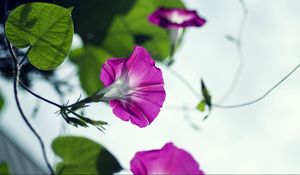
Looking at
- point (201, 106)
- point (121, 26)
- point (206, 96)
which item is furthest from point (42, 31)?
point (121, 26)

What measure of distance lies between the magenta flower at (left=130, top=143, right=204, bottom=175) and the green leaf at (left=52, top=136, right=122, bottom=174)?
343 mm

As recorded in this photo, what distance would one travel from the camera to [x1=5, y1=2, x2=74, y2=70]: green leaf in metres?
0.58

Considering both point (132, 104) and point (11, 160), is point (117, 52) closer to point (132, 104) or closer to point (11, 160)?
point (132, 104)

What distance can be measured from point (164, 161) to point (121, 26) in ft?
2.89

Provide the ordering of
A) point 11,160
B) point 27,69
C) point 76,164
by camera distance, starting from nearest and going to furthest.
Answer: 1. point 76,164
2. point 27,69
3. point 11,160

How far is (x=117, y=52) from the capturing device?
1462 millimetres

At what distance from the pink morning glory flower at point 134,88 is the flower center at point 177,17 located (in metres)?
0.52

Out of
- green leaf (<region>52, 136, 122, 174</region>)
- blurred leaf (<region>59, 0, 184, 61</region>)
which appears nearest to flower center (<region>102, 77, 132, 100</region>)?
green leaf (<region>52, 136, 122, 174</region>)

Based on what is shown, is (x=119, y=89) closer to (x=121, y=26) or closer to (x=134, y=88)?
(x=134, y=88)

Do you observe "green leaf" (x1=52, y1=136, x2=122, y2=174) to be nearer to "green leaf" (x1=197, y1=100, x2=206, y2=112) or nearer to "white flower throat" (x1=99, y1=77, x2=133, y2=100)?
"green leaf" (x1=197, y1=100, x2=206, y2=112)

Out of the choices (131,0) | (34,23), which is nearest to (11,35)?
(34,23)

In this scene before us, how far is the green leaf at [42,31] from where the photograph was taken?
1.89 ft

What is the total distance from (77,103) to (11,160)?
10.2 ft

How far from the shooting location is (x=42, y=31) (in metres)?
0.59
